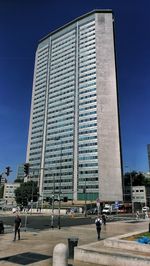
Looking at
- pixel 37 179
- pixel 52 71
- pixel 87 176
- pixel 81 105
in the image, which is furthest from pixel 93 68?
pixel 37 179

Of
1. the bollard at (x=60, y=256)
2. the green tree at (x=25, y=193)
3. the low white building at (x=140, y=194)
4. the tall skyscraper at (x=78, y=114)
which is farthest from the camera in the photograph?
the low white building at (x=140, y=194)

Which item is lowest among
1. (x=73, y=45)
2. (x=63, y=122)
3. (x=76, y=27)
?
(x=63, y=122)

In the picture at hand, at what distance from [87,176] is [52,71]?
72.8m

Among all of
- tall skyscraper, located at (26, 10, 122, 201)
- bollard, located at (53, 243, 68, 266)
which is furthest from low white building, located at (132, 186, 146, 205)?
bollard, located at (53, 243, 68, 266)

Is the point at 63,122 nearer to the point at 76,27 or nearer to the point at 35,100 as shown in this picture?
the point at 35,100

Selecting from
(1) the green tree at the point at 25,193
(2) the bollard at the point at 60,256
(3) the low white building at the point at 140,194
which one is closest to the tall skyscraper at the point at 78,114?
(1) the green tree at the point at 25,193

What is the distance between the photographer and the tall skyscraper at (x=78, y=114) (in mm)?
115938

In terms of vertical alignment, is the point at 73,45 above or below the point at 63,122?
above

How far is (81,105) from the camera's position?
13038cm

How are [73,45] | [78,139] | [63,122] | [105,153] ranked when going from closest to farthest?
[105,153]
[78,139]
[63,122]
[73,45]

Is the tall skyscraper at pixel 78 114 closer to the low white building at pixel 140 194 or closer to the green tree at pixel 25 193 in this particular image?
the green tree at pixel 25 193

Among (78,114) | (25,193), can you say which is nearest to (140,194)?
(78,114)

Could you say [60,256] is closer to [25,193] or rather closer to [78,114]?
[25,193]

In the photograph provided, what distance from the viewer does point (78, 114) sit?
5128 inches
